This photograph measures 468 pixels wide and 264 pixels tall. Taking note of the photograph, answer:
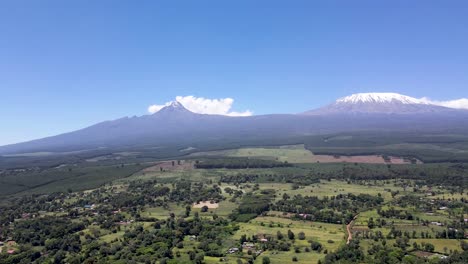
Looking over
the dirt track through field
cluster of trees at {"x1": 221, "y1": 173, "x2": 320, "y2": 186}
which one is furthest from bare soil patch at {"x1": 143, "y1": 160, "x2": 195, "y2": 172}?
the dirt track through field

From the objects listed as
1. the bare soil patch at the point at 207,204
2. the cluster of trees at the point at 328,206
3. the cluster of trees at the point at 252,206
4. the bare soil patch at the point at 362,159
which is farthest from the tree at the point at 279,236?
the bare soil patch at the point at 362,159

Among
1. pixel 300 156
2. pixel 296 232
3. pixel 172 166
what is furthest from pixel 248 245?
pixel 300 156

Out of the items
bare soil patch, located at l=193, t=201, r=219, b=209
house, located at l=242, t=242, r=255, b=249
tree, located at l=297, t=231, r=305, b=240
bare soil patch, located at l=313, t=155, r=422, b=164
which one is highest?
bare soil patch, located at l=313, t=155, r=422, b=164

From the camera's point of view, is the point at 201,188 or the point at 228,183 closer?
the point at 201,188

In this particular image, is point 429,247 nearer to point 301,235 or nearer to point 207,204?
point 301,235

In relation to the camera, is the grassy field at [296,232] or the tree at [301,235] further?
the tree at [301,235]

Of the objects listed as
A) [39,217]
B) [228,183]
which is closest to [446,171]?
[228,183]

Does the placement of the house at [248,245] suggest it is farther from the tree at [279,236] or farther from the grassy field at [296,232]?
the tree at [279,236]

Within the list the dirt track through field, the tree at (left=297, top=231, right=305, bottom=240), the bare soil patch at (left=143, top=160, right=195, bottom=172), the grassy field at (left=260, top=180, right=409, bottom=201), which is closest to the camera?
the dirt track through field

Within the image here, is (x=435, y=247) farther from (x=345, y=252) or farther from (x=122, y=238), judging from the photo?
(x=122, y=238)

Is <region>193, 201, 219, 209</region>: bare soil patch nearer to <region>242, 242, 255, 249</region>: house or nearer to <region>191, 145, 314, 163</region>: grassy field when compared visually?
<region>242, 242, 255, 249</region>: house

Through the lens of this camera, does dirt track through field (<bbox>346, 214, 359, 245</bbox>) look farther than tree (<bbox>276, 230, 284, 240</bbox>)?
No
